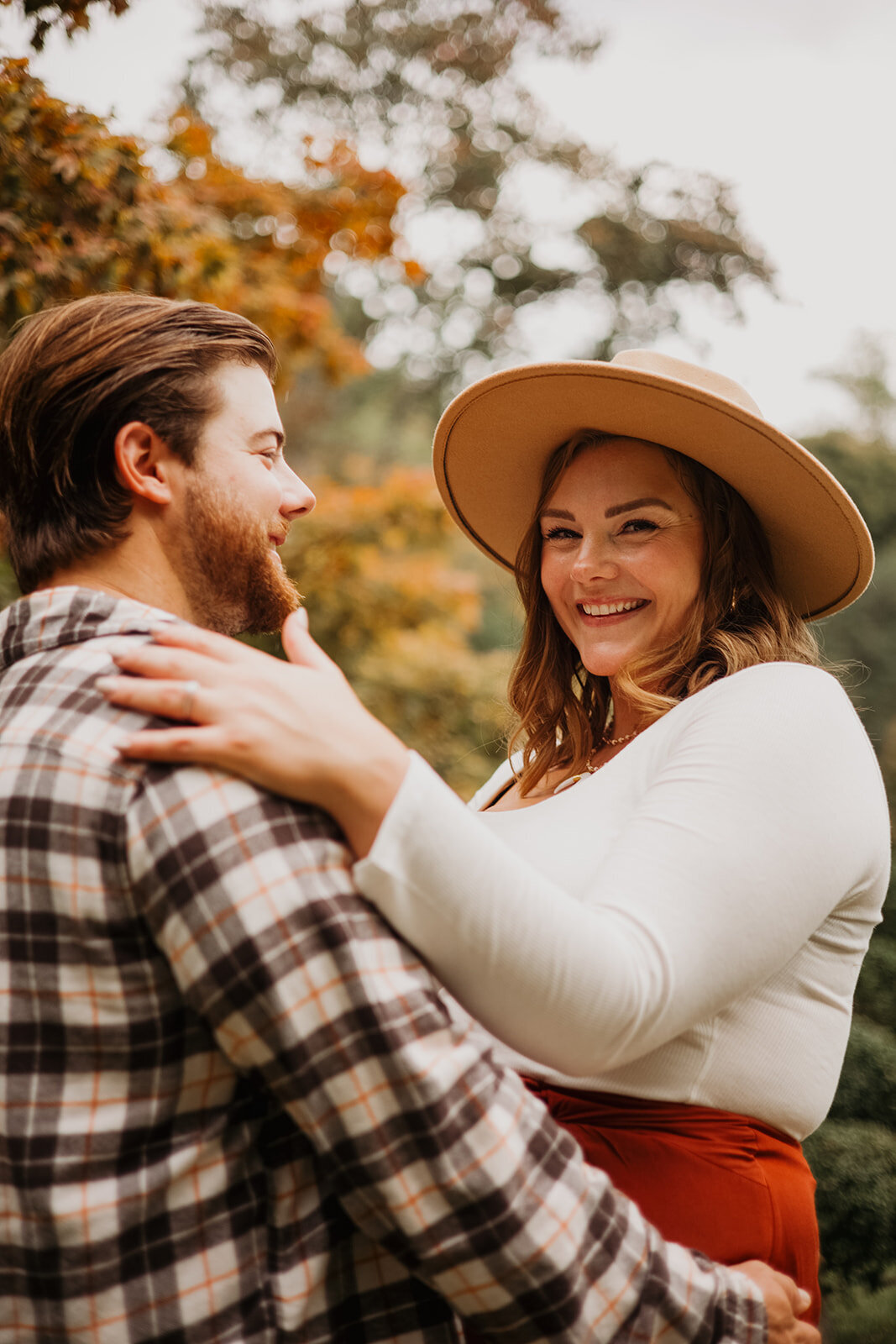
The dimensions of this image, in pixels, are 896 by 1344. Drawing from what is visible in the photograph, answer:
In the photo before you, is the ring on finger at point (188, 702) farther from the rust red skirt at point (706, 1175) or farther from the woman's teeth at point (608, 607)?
the woman's teeth at point (608, 607)

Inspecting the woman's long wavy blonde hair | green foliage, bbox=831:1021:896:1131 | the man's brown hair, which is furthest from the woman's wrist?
green foliage, bbox=831:1021:896:1131

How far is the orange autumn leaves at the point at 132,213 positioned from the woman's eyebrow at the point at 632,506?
1847 mm

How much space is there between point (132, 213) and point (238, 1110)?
2920 mm

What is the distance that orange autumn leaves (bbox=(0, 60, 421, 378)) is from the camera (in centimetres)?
287

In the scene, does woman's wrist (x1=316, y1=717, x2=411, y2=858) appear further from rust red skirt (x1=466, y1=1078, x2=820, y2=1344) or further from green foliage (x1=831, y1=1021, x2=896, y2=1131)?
green foliage (x1=831, y1=1021, x2=896, y2=1131)

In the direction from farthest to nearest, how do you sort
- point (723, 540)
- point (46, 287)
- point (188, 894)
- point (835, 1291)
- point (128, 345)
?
point (835, 1291)
point (46, 287)
point (723, 540)
point (128, 345)
point (188, 894)

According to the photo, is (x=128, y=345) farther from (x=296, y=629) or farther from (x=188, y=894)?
(x=188, y=894)

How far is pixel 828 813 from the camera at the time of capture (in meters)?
1.44

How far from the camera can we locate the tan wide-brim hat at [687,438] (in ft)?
6.61

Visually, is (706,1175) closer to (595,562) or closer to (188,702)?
(188,702)

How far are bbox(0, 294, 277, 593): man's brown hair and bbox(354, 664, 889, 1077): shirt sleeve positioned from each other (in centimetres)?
73

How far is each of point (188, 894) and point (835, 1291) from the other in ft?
11.4

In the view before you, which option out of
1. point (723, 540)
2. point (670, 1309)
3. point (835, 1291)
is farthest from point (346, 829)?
point (835, 1291)

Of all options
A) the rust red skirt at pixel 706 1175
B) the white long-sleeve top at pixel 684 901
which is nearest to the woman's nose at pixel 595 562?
the white long-sleeve top at pixel 684 901
